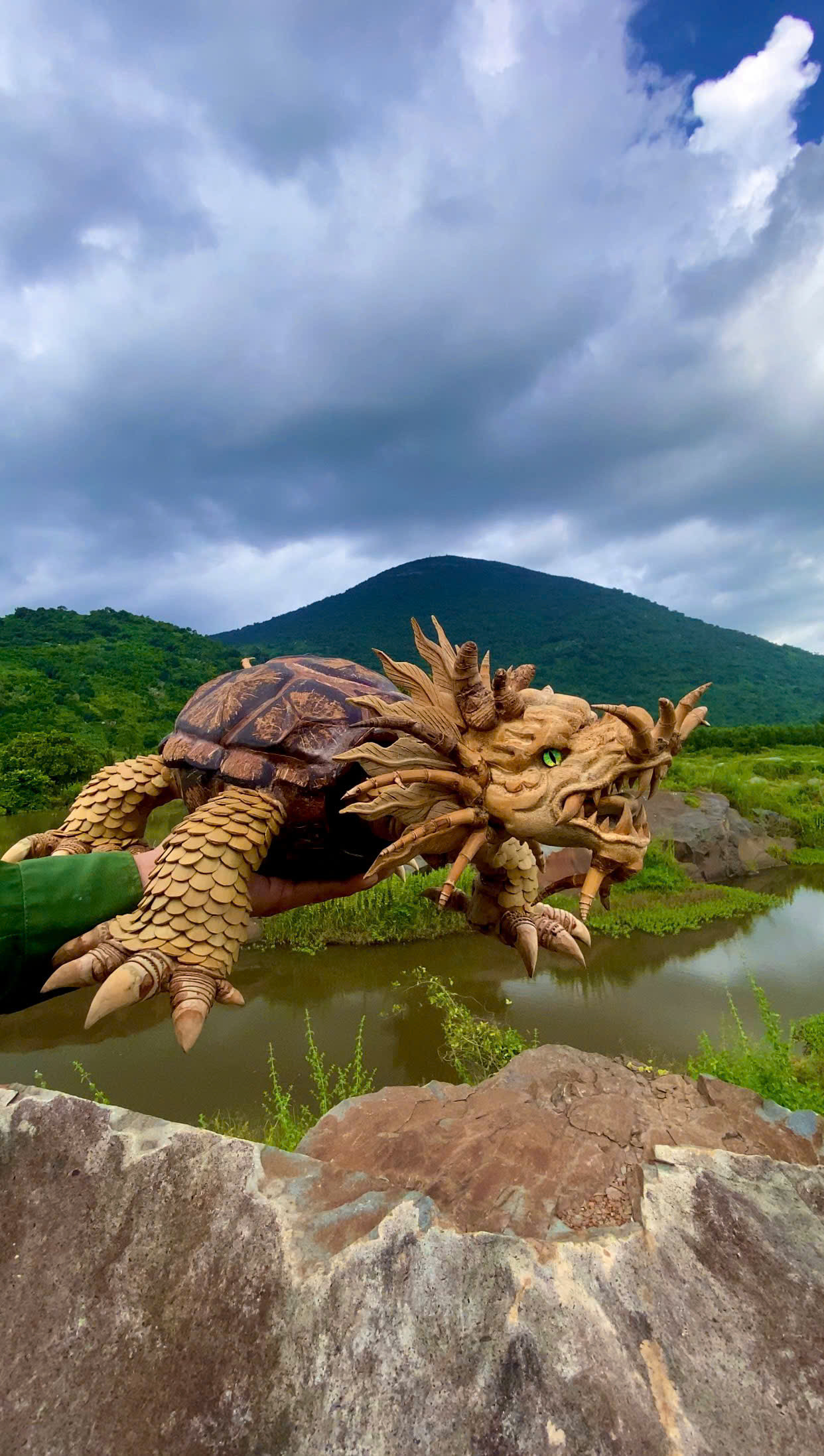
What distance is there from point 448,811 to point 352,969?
5742mm

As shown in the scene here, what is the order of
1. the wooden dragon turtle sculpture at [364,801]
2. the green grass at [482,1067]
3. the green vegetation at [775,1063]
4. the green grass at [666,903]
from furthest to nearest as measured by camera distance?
the green grass at [666,903] < the green grass at [482,1067] < the green vegetation at [775,1063] < the wooden dragon turtle sculpture at [364,801]

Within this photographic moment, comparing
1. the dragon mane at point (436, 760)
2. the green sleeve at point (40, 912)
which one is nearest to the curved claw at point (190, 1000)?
the green sleeve at point (40, 912)

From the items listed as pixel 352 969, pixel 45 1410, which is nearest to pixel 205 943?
pixel 45 1410

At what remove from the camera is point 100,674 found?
73.5ft

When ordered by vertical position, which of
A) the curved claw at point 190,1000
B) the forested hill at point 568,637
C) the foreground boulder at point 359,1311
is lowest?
the foreground boulder at point 359,1311

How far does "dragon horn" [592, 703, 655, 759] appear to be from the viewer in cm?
178

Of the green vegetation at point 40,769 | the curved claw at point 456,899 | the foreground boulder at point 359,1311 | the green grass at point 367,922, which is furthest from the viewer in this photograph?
the green vegetation at point 40,769

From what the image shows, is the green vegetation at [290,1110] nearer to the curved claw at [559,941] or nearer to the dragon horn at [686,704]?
the curved claw at [559,941]

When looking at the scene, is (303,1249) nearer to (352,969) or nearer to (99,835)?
(99,835)

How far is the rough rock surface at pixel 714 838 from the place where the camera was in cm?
1076

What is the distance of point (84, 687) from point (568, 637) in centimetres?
4182

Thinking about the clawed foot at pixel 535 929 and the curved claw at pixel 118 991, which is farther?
the clawed foot at pixel 535 929

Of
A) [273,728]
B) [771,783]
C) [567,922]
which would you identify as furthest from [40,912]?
[771,783]

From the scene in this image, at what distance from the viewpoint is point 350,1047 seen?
209 inches
